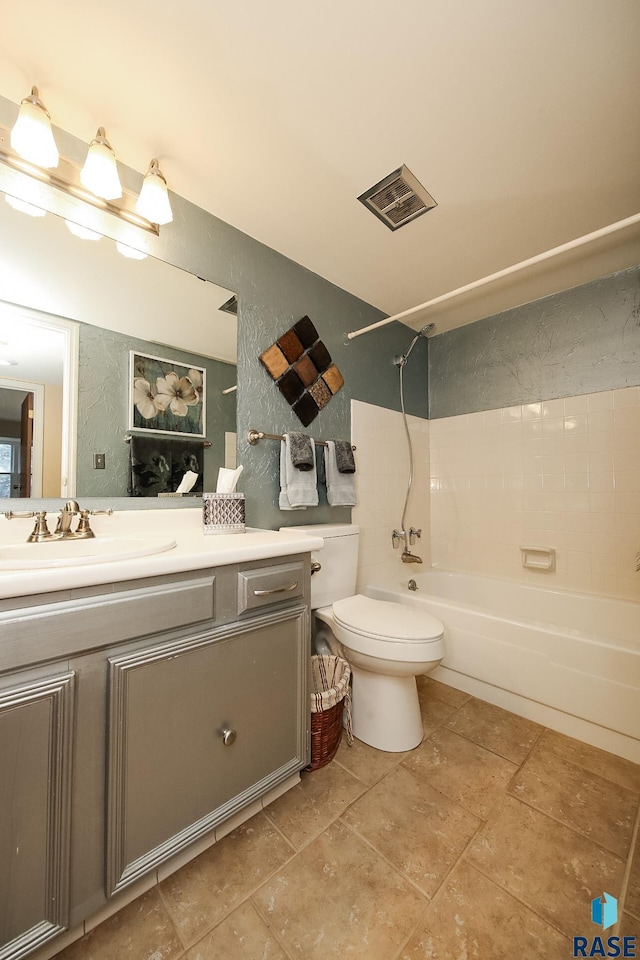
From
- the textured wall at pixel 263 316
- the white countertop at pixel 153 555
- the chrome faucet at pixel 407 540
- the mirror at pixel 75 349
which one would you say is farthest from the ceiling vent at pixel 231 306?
the chrome faucet at pixel 407 540

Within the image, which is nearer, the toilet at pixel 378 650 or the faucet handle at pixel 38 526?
the faucet handle at pixel 38 526

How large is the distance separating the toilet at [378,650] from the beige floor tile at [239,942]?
2.30ft

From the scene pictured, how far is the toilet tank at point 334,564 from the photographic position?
1628mm

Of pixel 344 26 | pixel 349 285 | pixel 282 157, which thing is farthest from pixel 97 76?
pixel 349 285

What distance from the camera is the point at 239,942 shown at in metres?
0.80

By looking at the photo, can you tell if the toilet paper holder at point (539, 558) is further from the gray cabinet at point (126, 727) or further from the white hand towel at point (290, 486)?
the gray cabinet at point (126, 727)

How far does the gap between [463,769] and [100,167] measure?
2325mm

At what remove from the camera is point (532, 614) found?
2086 millimetres

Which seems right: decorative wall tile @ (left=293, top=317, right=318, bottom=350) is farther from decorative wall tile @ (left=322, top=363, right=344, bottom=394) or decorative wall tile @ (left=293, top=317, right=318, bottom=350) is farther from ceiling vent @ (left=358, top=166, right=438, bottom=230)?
ceiling vent @ (left=358, top=166, right=438, bottom=230)

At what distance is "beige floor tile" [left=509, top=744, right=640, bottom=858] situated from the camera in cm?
107

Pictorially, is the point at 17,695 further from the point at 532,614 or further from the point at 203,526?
the point at 532,614

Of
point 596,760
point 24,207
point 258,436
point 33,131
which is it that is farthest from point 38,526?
point 596,760

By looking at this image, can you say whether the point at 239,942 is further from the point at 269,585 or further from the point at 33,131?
the point at 33,131

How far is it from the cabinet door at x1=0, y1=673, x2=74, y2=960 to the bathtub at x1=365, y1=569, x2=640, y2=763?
5.02 ft
